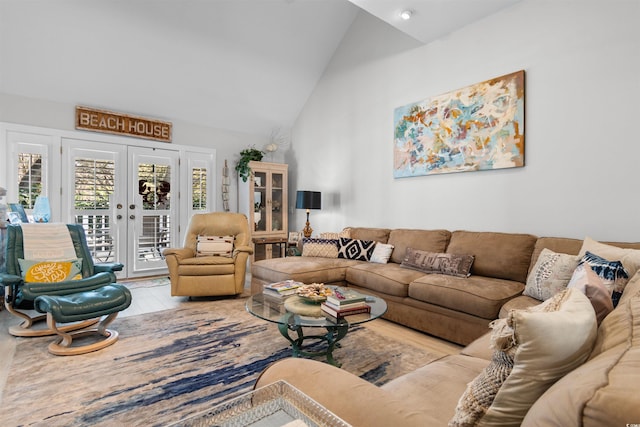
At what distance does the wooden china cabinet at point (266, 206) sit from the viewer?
5.34 meters

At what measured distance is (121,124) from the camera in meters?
4.61

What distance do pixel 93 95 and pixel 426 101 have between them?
4.14 metres

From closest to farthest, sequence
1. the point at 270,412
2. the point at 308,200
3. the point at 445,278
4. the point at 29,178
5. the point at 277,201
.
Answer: the point at 270,412 < the point at 445,278 < the point at 29,178 < the point at 308,200 < the point at 277,201

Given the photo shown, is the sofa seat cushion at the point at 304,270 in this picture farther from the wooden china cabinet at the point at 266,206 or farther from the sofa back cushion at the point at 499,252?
the wooden china cabinet at the point at 266,206

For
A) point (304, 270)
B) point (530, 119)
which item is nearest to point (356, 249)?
point (304, 270)

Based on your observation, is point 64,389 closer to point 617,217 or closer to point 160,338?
point 160,338

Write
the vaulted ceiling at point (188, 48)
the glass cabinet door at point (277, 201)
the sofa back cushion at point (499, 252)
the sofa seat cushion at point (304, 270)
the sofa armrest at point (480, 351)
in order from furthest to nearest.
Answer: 1. the glass cabinet door at point (277, 201)
2. the vaulted ceiling at point (188, 48)
3. the sofa seat cushion at point (304, 270)
4. the sofa back cushion at point (499, 252)
5. the sofa armrest at point (480, 351)

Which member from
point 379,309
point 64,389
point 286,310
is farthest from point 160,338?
point 379,309

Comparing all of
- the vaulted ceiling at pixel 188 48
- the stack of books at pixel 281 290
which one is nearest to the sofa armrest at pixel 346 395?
the stack of books at pixel 281 290

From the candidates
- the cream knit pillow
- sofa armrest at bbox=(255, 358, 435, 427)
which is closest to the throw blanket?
sofa armrest at bbox=(255, 358, 435, 427)

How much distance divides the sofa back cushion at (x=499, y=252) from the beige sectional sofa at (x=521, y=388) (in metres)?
1.44

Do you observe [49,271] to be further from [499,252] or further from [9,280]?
[499,252]

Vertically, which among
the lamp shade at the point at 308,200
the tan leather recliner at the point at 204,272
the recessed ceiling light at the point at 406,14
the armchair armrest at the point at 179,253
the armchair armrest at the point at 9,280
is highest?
the recessed ceiling light at the point at 406,14

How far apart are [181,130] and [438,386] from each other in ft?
16.6
